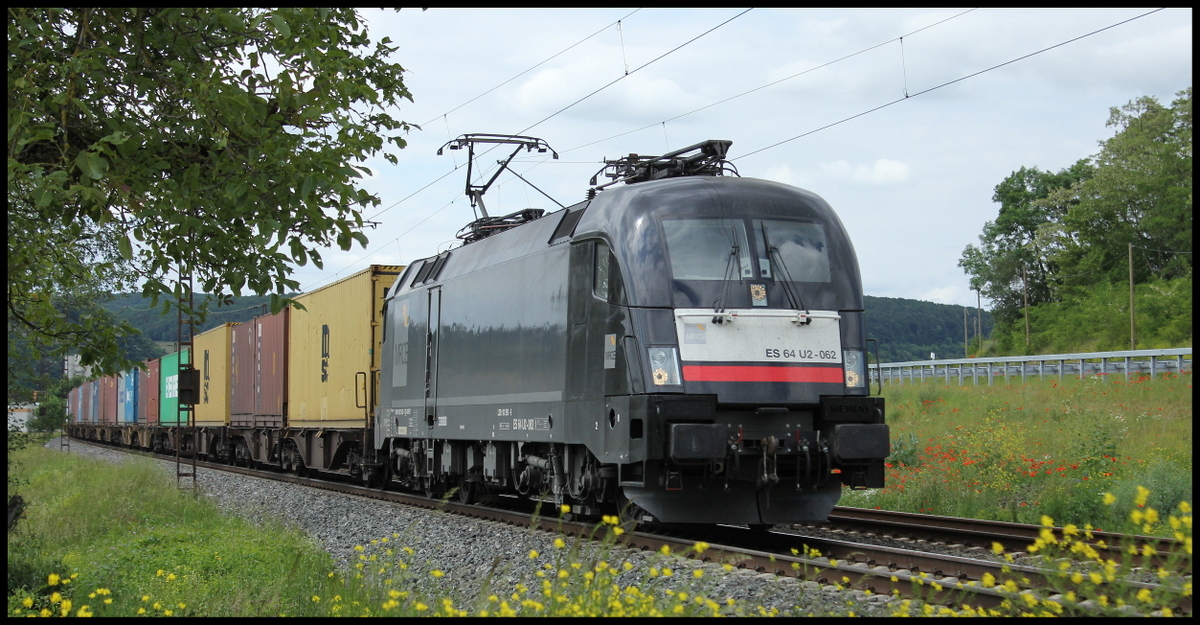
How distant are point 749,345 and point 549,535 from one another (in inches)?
124

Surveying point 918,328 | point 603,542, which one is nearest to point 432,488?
point 603,542

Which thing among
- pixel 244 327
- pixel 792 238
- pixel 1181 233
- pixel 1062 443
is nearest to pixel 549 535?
pixel 792 238

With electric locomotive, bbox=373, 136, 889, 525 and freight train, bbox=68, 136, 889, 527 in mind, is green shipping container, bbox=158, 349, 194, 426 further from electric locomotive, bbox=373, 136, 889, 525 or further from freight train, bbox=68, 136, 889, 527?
electric locomotive, bbox=373, 136, 889, 525

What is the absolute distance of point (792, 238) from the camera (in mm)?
10297

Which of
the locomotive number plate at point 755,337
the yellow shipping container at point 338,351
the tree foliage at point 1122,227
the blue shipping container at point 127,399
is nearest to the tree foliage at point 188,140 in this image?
the locomotive number plate at point 755,337

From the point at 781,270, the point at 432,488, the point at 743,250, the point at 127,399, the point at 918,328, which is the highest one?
the point at 918,328

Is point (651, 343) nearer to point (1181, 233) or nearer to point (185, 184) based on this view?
point (185, 184)

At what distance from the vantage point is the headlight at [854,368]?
10.1 metres

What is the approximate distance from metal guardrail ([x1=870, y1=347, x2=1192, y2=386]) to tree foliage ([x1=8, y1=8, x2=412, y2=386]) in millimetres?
16984

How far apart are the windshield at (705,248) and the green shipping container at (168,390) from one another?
2785 centimetres

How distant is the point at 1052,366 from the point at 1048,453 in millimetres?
15094

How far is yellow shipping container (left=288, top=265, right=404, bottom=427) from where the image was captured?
745 inches

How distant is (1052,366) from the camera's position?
101 ft

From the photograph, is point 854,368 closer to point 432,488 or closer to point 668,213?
point 668,213
